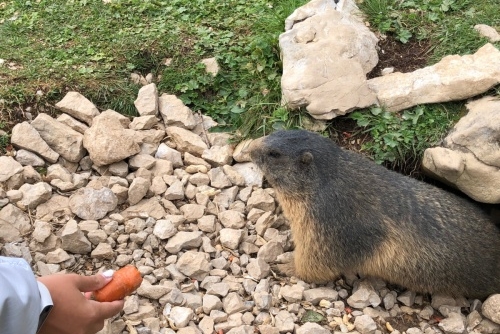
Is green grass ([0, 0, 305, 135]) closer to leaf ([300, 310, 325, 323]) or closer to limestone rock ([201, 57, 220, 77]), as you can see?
limestone rock ([201, 57, 220, 77])

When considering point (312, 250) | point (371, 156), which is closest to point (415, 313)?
point (312, 250)

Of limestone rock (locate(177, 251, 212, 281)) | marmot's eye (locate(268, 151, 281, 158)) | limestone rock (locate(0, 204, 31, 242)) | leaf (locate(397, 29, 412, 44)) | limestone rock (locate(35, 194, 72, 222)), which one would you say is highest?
leaf (locate(397, 29, 412, 44))

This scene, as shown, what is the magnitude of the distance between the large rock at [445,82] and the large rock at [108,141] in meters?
1.89

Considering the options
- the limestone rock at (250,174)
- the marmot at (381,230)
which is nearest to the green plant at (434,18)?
the marmot at (381,230)

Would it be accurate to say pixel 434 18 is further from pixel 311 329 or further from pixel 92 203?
pixel 92 203

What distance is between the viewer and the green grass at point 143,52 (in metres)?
4.80

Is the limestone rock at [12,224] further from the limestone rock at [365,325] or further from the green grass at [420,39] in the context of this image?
the green grass at [420,39]

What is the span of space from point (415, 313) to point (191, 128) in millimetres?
2180

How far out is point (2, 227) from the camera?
3.70m

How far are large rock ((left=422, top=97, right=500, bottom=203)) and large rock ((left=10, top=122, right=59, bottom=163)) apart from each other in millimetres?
2686

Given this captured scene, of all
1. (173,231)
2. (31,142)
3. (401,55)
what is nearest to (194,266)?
(173,231)

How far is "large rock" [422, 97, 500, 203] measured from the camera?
3963mm

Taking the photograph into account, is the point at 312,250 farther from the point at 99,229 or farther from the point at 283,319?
the point at 99,229

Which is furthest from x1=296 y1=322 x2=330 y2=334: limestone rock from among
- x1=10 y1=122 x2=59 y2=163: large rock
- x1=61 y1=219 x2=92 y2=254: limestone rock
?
x1=10 y1=122 x2=59 y2=163: large rock
